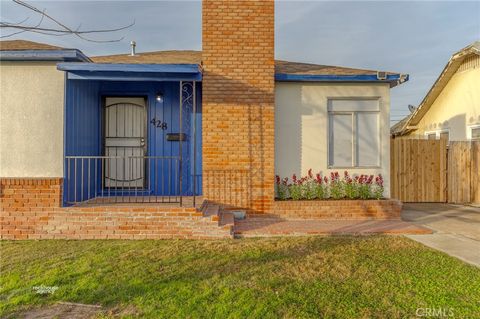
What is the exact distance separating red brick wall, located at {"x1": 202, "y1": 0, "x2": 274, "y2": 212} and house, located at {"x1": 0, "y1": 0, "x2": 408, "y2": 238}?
0.02 m

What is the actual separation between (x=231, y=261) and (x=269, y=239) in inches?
53.0

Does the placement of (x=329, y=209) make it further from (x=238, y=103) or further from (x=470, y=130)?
(x=470, y=130)

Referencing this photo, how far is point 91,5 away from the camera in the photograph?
7.36 metres

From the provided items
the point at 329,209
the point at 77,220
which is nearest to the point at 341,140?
the point at 329,209

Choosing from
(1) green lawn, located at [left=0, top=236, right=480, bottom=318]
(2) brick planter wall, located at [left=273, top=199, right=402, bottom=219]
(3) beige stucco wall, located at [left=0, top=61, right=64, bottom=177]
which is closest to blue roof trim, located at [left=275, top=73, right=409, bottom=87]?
(2) brick planter wall, located at [left=273, top=199, right=402, bottom=219]

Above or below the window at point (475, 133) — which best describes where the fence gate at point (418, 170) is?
below

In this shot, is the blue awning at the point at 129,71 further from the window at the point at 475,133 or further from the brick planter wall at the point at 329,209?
the window at the point at 475,133

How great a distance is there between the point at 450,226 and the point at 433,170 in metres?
4.12

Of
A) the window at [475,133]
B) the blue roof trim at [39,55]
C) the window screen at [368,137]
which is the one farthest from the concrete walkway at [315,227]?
the window at [475,133]

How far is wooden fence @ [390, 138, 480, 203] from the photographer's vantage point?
10422 millimetres

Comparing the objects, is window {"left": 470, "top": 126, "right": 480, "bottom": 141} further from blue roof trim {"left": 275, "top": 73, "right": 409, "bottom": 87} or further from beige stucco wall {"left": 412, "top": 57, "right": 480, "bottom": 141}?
blue roof trim {"left": 275, "top": 73, "right": 409, "bottom": 87}

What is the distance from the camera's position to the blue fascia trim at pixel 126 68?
6.06 meters

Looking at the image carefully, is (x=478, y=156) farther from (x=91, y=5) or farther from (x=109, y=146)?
(x=91, y=5)

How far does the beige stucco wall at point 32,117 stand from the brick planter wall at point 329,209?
4458 mm
